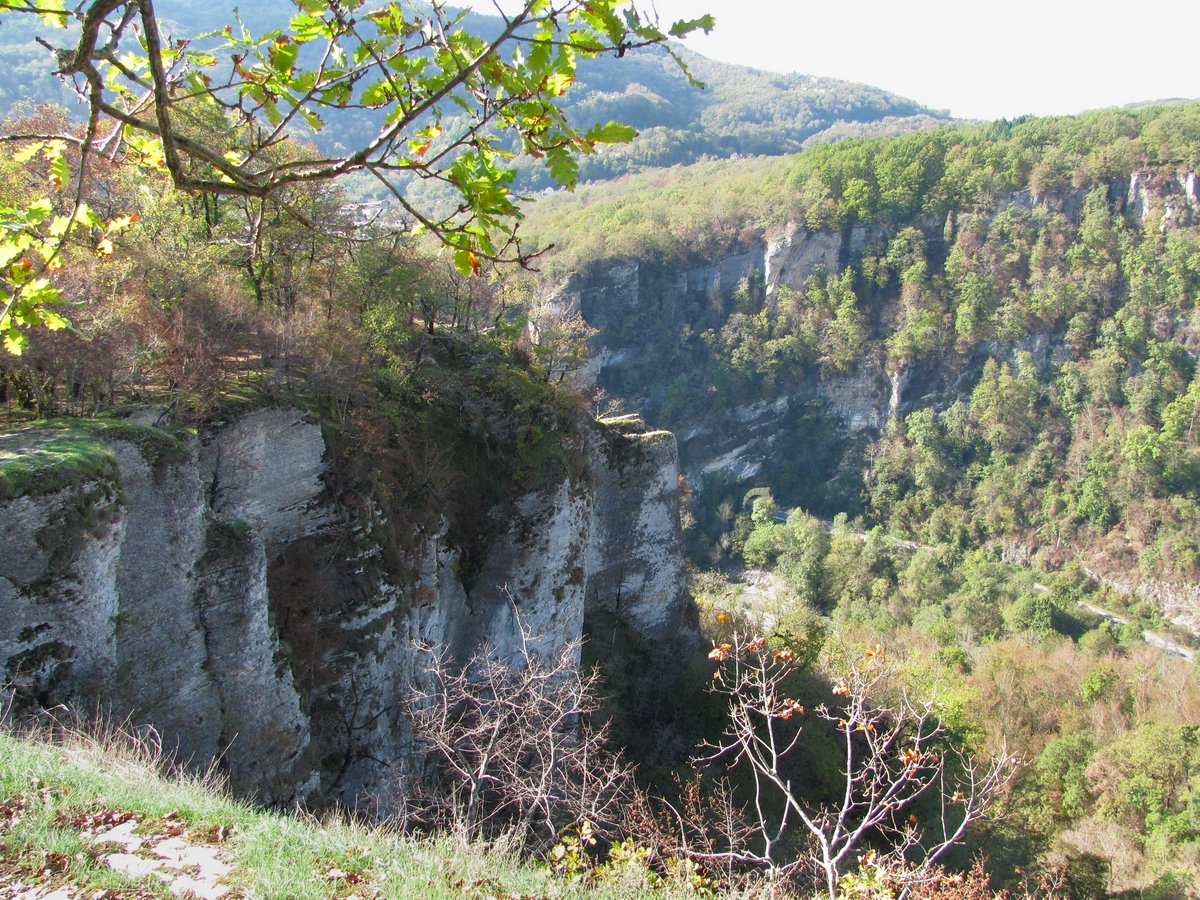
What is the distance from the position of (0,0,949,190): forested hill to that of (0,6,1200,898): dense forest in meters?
5.23

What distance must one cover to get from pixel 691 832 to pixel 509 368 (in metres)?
10.2

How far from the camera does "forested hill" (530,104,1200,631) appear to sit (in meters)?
51.0

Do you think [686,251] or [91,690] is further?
[686,251]

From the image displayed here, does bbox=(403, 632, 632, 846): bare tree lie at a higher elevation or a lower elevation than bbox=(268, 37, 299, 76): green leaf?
lower

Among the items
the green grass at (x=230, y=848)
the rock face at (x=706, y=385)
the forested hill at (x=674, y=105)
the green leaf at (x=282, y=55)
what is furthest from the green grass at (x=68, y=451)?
the forested hill at (x=674, y=105)

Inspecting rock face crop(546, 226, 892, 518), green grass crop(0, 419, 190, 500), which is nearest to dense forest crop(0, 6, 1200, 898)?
green grass crop(0, 419, 190, 500)

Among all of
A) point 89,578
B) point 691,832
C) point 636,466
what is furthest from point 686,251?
point 89,578

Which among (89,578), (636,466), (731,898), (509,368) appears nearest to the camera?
(731,898)

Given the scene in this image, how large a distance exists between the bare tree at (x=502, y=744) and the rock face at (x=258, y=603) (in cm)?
61

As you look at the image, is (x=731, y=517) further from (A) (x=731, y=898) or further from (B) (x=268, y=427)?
(A) (x=731, y=898)

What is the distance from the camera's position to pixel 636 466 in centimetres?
2125

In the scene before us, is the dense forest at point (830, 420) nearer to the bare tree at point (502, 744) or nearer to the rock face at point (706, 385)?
the rock face at point (706, 385)

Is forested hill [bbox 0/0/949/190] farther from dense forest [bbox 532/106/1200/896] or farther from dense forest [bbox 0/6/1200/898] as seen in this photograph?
dense forest [bbox 532/106/1200/896]

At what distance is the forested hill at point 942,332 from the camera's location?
2008 inches
